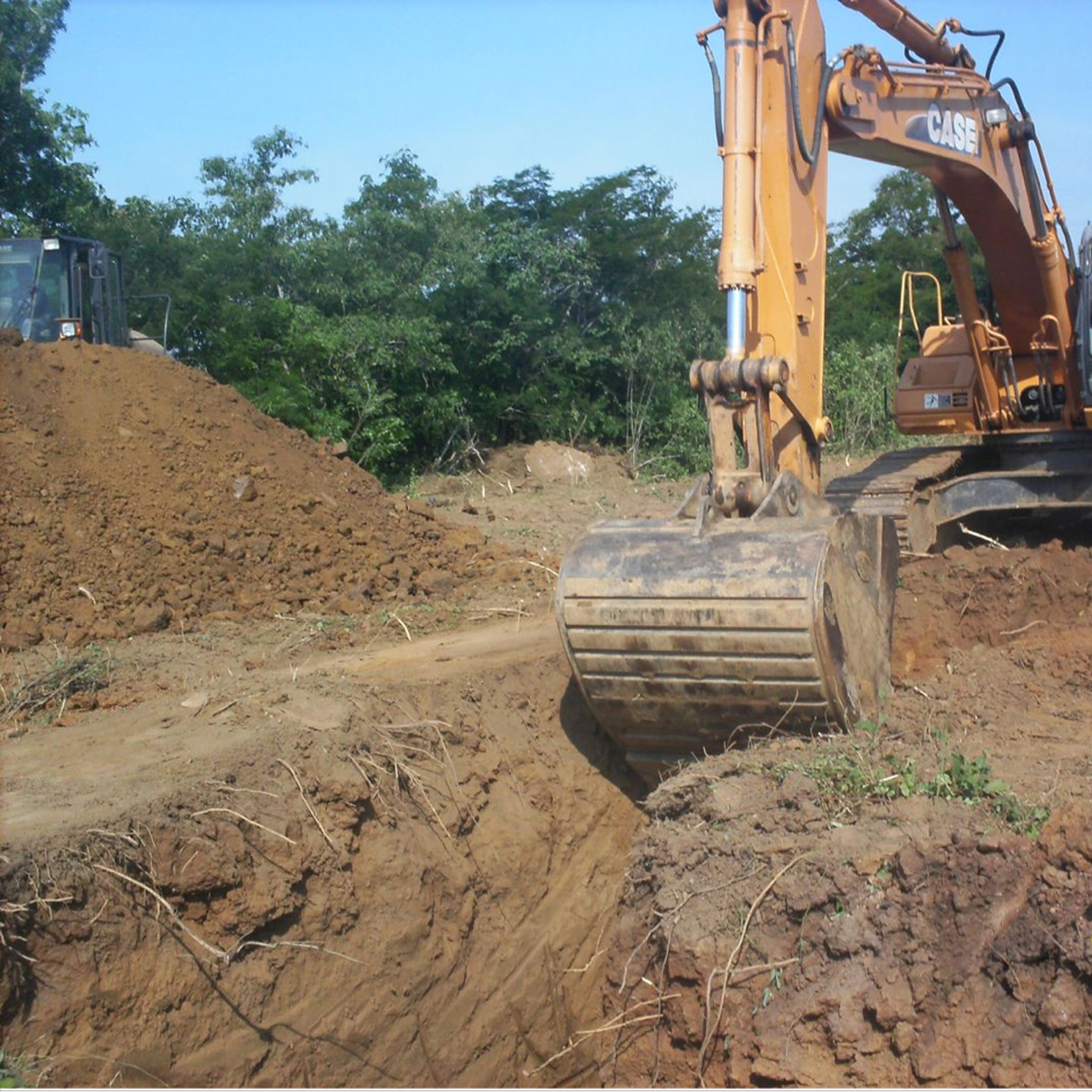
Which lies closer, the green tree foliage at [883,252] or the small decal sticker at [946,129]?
the small decal sticker at [946,129]

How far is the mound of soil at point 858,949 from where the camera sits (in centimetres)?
418

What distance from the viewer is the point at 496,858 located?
6.07 meters

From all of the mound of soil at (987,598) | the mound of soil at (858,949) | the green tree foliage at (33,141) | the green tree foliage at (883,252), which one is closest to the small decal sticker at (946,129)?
the mound of soil at (987,598)

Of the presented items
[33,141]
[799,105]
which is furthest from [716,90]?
[33,141]

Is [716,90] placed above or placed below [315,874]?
above

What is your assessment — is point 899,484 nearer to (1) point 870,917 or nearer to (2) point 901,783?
(2) point 901,783

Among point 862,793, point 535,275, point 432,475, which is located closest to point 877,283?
point 535,275

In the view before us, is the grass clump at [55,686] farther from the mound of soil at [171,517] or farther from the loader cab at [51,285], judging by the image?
the loader cab at [51,285]

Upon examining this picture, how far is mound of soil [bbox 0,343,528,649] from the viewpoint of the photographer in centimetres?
817

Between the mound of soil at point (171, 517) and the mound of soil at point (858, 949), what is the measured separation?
165 inches

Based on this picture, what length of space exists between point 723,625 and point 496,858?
5.99 feet

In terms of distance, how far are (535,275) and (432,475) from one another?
3.12 meters

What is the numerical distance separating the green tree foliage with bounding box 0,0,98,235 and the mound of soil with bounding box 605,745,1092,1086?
1633 centimetres

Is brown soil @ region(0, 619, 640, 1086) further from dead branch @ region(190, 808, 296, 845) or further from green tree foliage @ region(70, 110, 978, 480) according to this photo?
green tree foliage @ region(70, 110, 978, 480)
